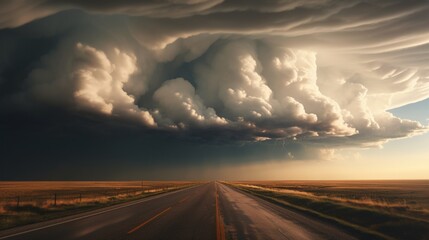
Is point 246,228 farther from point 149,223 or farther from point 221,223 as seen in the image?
point 149,223

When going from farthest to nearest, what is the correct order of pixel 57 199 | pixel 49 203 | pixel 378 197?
pixel 378 197 → pixel 57 199 → pixel 49 203

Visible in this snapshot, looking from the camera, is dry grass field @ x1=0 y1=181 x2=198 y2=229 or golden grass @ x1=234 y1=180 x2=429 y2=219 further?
golden grass @ x1=234 y1=180 x2=429 y2=219

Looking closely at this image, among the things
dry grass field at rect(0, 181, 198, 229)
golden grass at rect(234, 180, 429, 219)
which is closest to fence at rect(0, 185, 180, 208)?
dry grass field at rect(0, 181, 198, 229)

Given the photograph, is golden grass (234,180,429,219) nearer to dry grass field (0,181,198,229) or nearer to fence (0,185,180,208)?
dry grass field (0,181,198,229)

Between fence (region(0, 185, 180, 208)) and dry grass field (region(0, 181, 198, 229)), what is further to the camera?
fence (region(0, 185, 180, 208))

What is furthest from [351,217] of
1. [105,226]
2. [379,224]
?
[105,226]

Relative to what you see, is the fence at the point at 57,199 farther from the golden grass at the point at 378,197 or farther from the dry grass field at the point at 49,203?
the golden grass at the point at 378,197

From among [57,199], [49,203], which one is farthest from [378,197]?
[57,199]

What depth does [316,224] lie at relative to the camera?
51.0ft

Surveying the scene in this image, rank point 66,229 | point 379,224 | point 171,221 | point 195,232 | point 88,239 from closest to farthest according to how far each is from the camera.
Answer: point 88,239, point 195,232, point 66,229, point 379,224, point 171,221

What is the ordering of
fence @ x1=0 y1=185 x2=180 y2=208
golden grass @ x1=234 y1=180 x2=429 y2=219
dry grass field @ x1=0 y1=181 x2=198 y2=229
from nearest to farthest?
dry grass field @ x1=0 y1=181 x2=198 y2=229, golden grass @ x1=234 y1=180 x2=429 y2=219, fence @ x1=0 y1=185 x2=180 y2=208

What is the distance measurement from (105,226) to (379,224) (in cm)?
1167

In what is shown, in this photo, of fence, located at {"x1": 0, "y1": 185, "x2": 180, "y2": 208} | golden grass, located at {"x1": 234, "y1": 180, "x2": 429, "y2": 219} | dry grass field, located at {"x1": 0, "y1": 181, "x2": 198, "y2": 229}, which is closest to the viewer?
dry grass field, located at {"x1": 0, "y1": 181, "x2": 198, "y2": 229}

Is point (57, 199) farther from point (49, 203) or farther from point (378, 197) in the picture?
point (378, 197)
